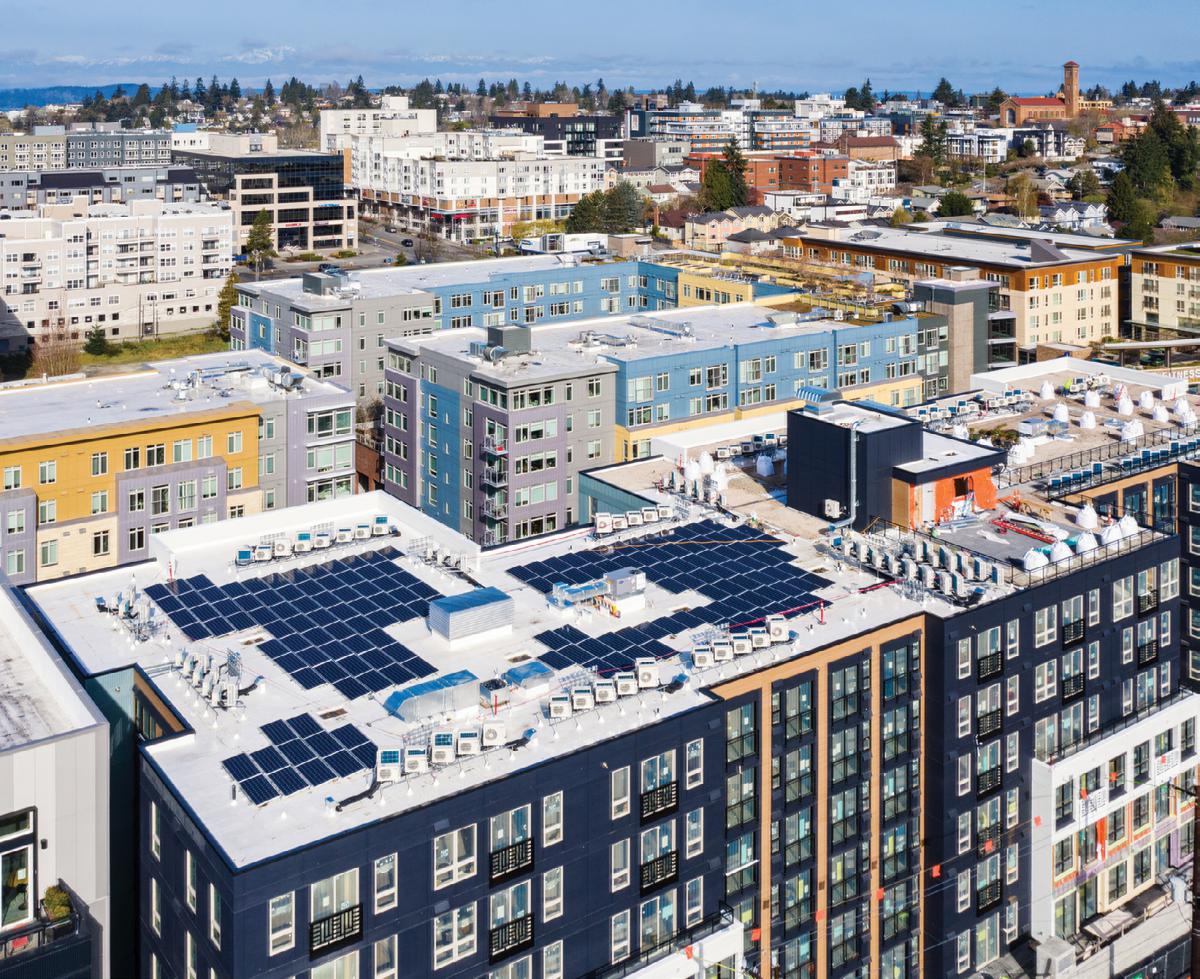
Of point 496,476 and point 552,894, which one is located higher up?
point 496,476

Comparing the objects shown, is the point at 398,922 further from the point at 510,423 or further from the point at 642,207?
the point at 642,207

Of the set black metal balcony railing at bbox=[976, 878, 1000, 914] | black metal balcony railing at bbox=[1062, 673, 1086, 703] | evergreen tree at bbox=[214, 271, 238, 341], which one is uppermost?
evergreen tree at bbox=[214, 271, 238, 341]

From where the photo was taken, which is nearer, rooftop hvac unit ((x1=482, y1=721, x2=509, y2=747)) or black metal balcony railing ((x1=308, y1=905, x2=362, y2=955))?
black metal balcony railing ((x1=308, y1=905, x2=362, y2=955))

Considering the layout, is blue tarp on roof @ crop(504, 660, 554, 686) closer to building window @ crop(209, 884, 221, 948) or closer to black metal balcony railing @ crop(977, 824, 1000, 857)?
building window @ crop(209, 884, 221, 948)

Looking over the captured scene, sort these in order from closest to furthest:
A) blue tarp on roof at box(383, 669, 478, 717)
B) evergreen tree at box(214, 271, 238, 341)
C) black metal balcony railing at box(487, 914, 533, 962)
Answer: black metal balcony railing at box(487, 914, 533, 962) < blue tarp on roof at box(383, 669, 478, 717) < evergreen tree at box(214, 271, 238, 341)

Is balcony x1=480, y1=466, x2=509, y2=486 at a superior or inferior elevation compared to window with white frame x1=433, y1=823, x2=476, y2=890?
superior

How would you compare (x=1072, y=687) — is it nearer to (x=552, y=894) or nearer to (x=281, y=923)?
(x=552, y=894)

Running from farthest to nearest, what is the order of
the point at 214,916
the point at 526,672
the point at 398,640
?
the point at 398,640, the point at 526,672, the point at 214,916

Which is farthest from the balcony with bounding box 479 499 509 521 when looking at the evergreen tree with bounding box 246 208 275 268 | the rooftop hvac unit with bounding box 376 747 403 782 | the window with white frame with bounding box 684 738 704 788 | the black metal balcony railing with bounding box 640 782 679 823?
the evergreen tree with bounding box 246 208 275 268

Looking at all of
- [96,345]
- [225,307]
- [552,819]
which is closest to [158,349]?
[96,345]
